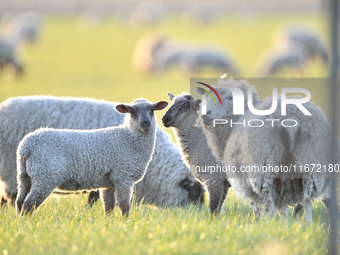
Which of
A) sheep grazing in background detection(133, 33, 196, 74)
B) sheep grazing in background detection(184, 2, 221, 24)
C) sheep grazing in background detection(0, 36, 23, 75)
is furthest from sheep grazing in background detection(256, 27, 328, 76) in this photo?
sheep grazing in background detection(184, 2, 221, 24)

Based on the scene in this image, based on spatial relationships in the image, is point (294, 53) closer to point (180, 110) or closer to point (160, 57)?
point (160, 57)

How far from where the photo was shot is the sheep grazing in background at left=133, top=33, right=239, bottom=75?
27.7 metres

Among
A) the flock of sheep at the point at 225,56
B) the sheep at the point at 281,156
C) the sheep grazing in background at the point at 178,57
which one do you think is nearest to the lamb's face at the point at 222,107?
the sheep at the point at 281,156

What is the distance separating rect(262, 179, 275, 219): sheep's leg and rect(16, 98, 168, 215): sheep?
1.00 meters

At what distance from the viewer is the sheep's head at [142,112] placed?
3.68 meters

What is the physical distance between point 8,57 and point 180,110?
19089mm

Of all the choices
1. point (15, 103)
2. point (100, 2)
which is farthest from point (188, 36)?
point (15, 103)

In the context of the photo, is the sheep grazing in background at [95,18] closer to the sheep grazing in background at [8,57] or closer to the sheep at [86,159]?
the sheep grazing in background at [8,57]

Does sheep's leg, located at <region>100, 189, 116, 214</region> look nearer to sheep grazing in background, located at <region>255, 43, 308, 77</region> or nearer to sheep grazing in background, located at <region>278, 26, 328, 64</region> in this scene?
sheep grazing in background, located at <region>255, 43, 308, 77</region>

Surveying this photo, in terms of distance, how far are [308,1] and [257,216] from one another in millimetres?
70797

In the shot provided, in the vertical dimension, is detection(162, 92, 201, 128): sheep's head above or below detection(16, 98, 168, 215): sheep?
above

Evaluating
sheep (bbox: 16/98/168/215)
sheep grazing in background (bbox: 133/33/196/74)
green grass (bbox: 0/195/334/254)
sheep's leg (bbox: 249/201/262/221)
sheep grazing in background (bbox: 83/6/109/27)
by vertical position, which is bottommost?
green grass (bbox: 0/195/334/254)

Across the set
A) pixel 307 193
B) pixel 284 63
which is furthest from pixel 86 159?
pixel 284 63

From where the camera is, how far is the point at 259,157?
328 centimetres
